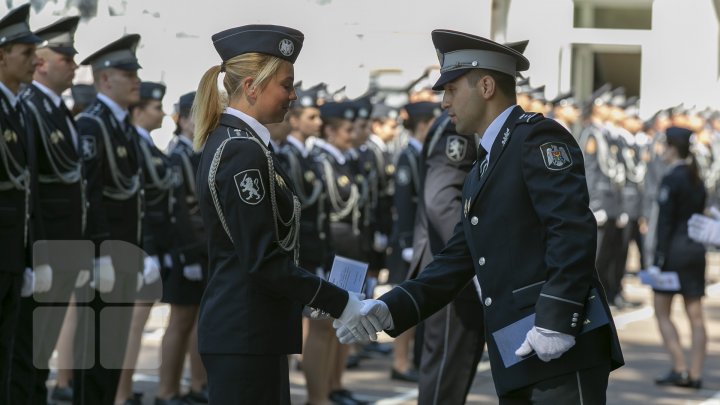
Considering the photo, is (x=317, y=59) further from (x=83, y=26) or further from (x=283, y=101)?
(x=283, y=101)

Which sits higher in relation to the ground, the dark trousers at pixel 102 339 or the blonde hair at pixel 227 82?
the blonde hair at pixel 227 82

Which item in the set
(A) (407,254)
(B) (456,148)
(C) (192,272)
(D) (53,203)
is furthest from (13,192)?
(A) (407,254)

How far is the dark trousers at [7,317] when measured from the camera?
19.0ft

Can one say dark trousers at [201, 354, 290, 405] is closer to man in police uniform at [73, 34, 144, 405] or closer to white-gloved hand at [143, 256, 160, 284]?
man in police uniform at [73, 34, 144, 405]

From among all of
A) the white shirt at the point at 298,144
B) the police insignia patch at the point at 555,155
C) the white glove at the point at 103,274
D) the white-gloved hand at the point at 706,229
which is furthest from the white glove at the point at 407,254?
the police insignia patch at the point at 555,155

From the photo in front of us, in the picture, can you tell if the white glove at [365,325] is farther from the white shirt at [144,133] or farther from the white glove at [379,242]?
the white glove at [379,242]

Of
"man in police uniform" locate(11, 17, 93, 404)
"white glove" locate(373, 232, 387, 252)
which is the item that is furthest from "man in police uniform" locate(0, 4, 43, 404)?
"white glove" locate(373, 232, 387, 252)

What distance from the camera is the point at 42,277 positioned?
6.15 meters

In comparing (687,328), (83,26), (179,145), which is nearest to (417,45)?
(83,26)

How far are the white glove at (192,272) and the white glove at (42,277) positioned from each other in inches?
76.7

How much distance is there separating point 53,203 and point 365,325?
2770 millimetres

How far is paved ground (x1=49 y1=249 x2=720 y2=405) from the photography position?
8.63 m

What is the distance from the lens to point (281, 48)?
168 inches

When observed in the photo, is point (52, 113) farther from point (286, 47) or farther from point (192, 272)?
point (286, 47)
